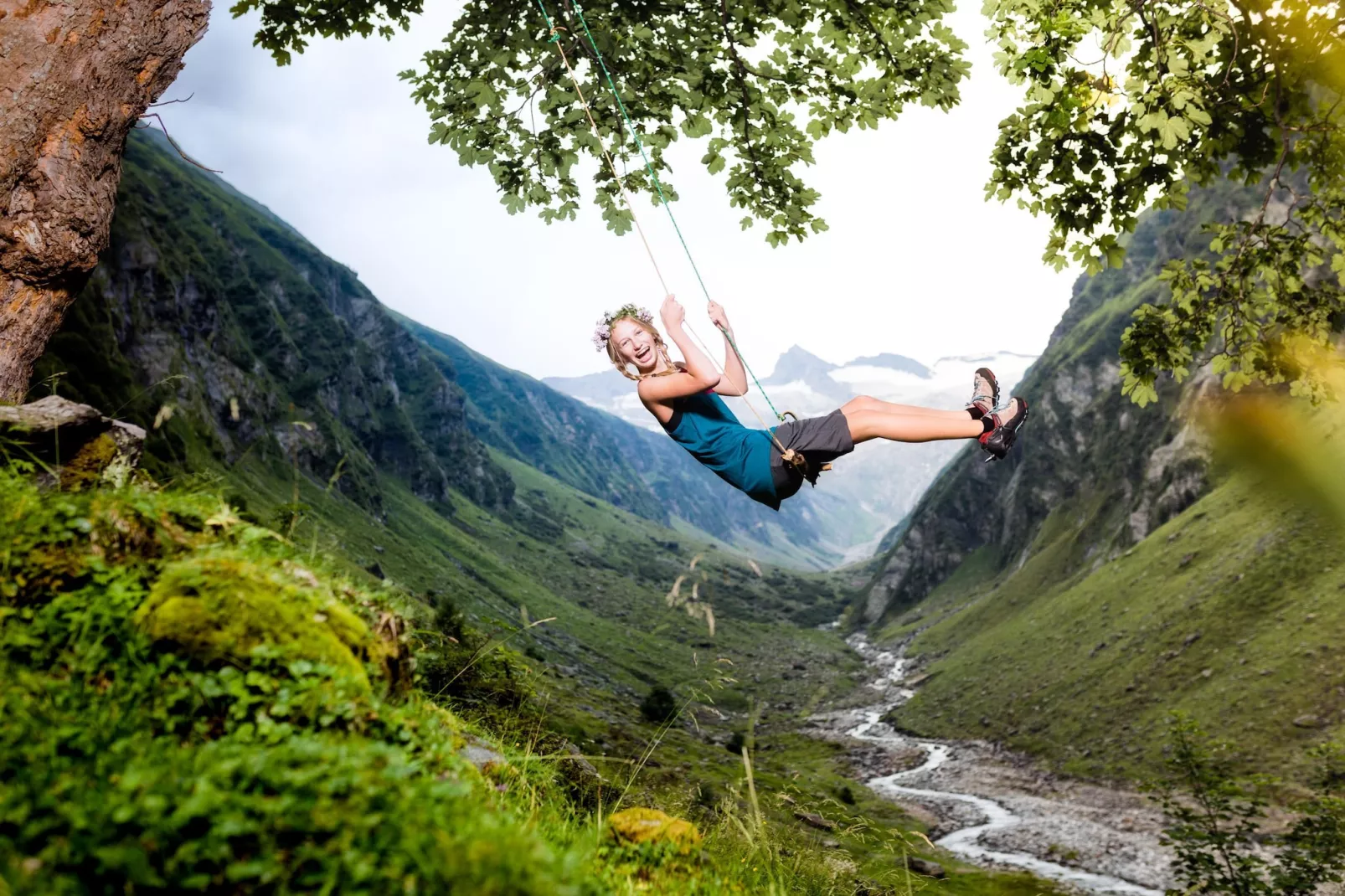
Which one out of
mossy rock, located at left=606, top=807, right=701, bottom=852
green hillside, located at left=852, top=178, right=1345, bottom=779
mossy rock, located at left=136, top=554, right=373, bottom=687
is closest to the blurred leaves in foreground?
green hillside, located at left=852, top=178, right=1345, bottom=779

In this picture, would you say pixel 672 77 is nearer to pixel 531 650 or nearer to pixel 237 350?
pixel 531 650

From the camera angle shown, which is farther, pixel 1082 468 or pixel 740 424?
pixel 1082 468

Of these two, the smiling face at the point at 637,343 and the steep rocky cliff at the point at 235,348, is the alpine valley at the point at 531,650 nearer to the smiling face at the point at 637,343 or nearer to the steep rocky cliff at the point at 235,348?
the steep rocky cliff at the point at 235,348

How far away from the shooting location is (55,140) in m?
5.78

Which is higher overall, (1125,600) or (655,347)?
(655,347)

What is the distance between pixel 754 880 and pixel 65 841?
13.0ft

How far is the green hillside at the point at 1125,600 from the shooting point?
4969cm

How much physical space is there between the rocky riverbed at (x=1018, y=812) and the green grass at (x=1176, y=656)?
129 inches

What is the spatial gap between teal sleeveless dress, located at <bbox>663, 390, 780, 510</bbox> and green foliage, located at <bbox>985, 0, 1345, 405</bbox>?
431 cm

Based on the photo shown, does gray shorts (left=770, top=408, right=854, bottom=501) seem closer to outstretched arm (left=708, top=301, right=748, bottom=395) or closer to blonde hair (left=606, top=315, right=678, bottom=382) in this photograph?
outstretched arm (left=708, top=301, right=748, bottom=395)

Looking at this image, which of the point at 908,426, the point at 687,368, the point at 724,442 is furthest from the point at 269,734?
the point at 908,426

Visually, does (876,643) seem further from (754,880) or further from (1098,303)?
(754,880)

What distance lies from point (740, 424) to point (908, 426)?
174 centimetres

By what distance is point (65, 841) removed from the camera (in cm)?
222
